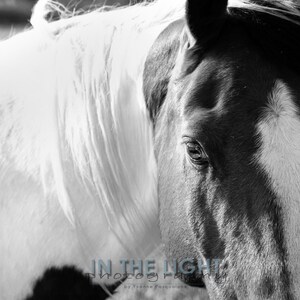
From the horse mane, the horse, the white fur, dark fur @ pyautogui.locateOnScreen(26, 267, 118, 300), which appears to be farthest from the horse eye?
dark fur @ pyautogui.locateOnScreen(26, 267, 118, 300)

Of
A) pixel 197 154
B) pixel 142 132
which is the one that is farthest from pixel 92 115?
pixel 197 154

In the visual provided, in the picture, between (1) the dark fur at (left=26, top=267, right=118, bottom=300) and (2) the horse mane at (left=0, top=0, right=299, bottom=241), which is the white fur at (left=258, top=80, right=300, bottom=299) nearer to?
(2) the horse mane at (left=0, top=0, right=299, bottom=241)

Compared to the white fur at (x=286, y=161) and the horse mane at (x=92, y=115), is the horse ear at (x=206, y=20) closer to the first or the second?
the horse mane at (x=92, y=115)

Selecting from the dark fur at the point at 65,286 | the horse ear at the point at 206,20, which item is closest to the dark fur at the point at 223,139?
the horse ear at the point at 206,20

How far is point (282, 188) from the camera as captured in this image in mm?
1043

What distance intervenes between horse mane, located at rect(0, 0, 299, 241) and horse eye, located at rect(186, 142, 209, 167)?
260 mm

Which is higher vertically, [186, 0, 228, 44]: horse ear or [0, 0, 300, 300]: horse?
[186, 0, 228, 44]: horse ear

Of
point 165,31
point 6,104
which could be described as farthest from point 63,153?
point 165,31

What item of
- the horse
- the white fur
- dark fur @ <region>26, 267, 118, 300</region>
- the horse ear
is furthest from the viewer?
dark fur @ <region>26, 267, 118, 300</region>

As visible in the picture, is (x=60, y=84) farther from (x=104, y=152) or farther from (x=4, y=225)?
(x=4, y=225)

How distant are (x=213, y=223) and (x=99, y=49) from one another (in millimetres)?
627

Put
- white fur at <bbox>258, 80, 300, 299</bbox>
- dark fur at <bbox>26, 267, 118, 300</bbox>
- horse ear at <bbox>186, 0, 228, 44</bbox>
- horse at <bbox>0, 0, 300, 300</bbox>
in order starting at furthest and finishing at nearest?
dark fur at <bbox>26, 267, 118, 300</bbox> → horse ear at <bbox>186, 0, 228, 44</bbox> → horse at <bbox>0, 0, 300, 300</bbox> → white fur at <bbox>258, 80, 300, 299</bbox>

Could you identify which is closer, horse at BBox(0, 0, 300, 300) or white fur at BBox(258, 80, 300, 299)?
white fur at BBox(258, 80, 300, 299)

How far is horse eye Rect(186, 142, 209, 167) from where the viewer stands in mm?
1171
